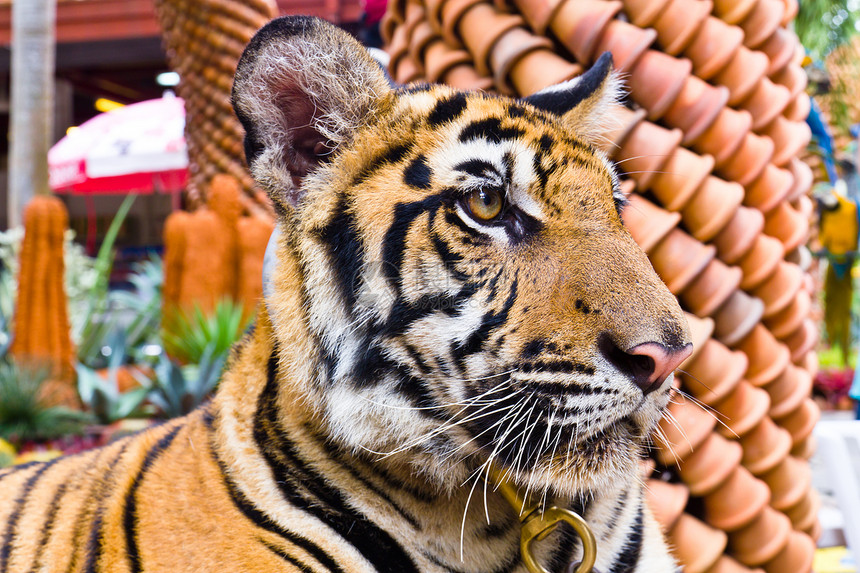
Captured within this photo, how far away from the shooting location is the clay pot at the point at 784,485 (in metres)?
2.00

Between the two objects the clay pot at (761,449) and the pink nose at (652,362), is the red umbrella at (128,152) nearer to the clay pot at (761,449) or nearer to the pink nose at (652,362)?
the clay pot at (761,449)

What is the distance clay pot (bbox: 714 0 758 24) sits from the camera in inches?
77.5

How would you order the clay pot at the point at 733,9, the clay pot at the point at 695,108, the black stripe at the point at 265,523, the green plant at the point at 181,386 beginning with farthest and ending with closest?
the green plant at the point at 181,386, the clay pot at the point at 733,9, the clay pot at the point at 695,108, the black stripe at the point at 265,523

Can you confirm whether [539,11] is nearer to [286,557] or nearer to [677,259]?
[677,259]

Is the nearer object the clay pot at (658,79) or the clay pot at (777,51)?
the clay pot at (658,79)

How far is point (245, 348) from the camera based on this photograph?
1.46 metres

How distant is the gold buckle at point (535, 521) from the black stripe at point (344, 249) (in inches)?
15.6

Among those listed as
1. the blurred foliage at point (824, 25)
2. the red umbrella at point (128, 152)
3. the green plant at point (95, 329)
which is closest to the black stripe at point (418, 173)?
the green plant at point (95, 329)

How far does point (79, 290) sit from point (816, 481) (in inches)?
285

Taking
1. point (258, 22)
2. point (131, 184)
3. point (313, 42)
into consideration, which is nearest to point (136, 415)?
point (258, 22)

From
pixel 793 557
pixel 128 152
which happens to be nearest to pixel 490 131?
pixel 793 557

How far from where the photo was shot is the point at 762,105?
1997 mm

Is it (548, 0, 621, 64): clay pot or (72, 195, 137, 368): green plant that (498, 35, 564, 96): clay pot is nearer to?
(548, 0, 621, 64): clay pot

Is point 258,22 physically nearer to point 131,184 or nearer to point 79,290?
point 79,290
